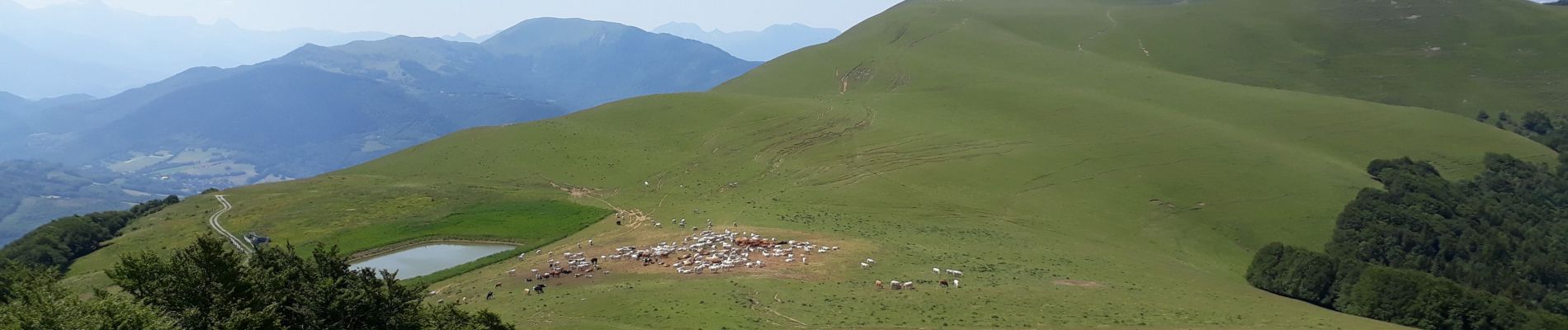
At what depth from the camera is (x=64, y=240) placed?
6081 centimetres

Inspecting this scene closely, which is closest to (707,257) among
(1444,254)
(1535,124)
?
(1444,254)

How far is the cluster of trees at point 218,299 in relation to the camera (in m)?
19.8

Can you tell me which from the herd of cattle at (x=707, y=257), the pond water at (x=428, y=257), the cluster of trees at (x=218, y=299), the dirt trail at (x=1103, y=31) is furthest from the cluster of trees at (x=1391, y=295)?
the dirt trail at (x=1103, y=31)

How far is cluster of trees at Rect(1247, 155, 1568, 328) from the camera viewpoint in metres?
44.6

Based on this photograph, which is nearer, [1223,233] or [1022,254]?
[1022,254]

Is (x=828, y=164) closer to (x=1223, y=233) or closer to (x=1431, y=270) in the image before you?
(x=1223, y=233)

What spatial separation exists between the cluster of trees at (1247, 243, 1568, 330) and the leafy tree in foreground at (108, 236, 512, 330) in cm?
4984

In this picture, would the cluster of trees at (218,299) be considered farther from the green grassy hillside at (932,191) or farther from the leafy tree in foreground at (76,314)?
the green grassy hillside at (932,191)

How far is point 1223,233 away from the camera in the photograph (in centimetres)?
7012

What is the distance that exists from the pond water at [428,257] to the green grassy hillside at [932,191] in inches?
97.2

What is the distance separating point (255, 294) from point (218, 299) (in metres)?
1.28

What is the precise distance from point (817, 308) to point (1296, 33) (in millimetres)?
170549

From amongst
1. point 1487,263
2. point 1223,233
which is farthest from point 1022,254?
point 1487,263

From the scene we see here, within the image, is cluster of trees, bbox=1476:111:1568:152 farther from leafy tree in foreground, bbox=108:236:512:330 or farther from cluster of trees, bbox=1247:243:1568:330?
leafy tree in foreground, bbox=108:236:512:330
